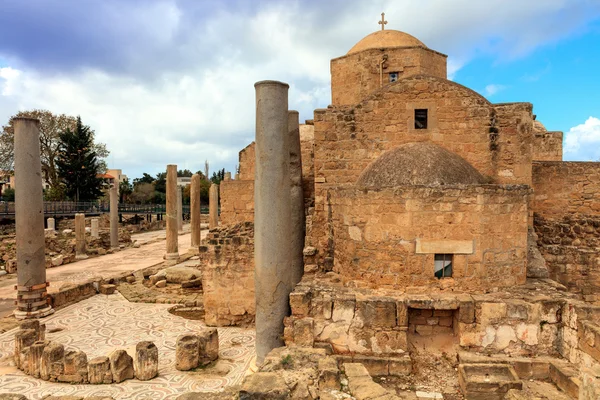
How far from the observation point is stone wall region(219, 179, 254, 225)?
34.0ft

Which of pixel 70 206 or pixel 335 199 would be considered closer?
pixel 335 199

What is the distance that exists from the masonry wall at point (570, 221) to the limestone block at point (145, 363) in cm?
788

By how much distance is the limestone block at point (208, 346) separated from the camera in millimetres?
6961

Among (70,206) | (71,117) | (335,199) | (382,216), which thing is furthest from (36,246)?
(71,117)

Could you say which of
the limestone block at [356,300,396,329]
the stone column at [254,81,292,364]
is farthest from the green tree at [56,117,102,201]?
the limestone block at [356,300,396,329]

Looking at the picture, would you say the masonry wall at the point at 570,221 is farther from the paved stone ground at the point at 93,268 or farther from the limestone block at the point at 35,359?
the paved stone ground at the point at 93,268

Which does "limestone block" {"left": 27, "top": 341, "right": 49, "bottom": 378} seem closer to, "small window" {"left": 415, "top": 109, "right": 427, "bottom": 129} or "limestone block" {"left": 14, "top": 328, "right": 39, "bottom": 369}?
"limestone block" {"left": 14, "top": 328, "right": 39, "bottom": 369}

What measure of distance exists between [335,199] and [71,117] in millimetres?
36705

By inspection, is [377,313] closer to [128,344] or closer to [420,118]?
[420,118]

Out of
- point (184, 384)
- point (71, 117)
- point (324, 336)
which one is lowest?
point (184, 384)

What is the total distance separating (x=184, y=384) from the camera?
611 centimetres

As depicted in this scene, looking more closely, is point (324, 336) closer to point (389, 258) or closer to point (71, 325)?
point (389, 258)

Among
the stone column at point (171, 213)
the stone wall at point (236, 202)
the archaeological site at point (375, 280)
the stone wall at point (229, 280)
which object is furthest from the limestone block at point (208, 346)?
the stone column at point (171, 213)

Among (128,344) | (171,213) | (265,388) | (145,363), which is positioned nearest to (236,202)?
(128,344)
